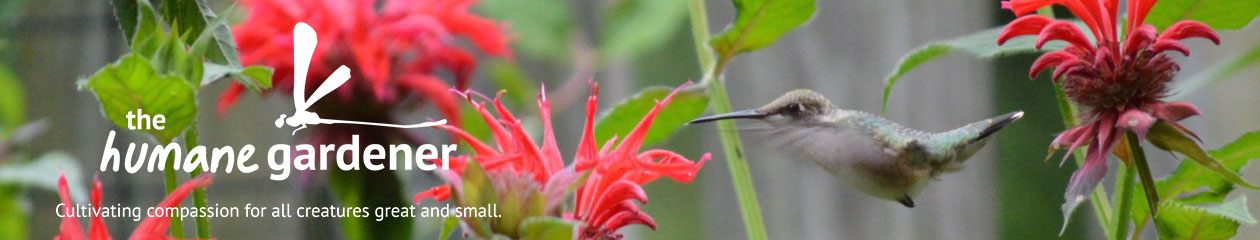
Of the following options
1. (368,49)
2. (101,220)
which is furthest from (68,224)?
(368,49)

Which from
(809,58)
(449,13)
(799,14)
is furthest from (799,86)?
(799,14)

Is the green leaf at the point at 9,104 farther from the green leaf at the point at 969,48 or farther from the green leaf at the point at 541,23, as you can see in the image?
the green leaf at the point at 969,48

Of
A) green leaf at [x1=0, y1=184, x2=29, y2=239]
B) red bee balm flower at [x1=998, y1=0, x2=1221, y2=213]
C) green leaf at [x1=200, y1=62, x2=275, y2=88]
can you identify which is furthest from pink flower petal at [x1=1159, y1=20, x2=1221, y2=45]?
green leaf at [x1=0, y1=184, x2=29, y2=239]

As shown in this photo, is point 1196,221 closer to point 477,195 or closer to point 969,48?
point 969,48

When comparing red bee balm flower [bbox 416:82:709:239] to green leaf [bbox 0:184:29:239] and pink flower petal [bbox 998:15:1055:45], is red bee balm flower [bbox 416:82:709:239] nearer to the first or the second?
pink flower petal [bbox 998:15:1055:45]

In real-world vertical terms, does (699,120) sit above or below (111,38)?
below

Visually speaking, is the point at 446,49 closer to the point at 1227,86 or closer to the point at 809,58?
the point at 809,58

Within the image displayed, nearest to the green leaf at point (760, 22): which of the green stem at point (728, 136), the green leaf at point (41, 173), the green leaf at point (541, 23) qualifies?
the green stem at point (728, 136)
